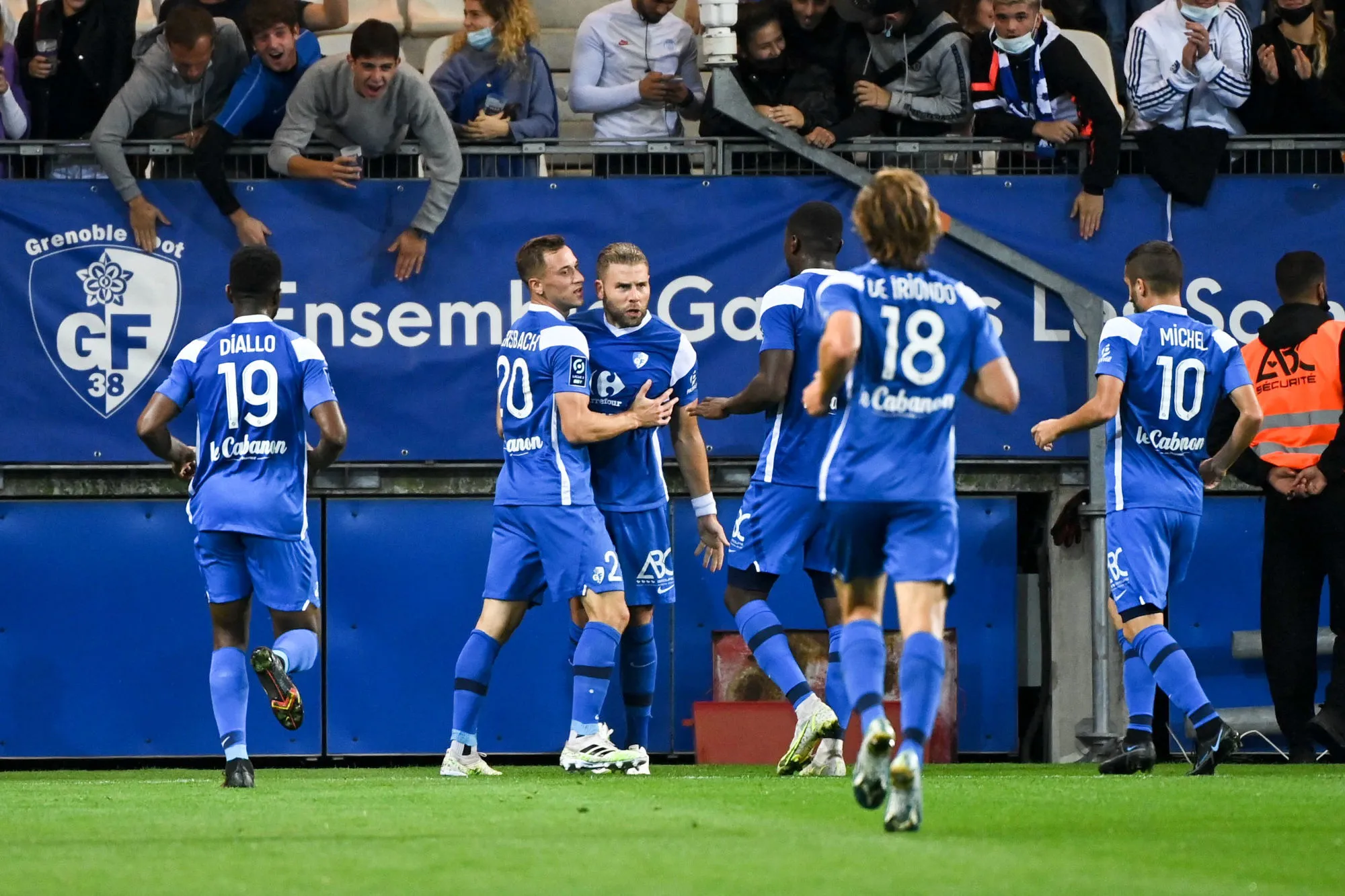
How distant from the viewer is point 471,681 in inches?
375

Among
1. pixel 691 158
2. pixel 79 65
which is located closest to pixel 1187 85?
pixel 691 158

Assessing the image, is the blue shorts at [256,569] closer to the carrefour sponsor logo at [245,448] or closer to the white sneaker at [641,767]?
the carrefour sponsor logo at [245,448]

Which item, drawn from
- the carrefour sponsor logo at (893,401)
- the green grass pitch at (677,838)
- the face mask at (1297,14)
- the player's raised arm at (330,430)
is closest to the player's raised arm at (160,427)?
the player's raised arm at (330,430)

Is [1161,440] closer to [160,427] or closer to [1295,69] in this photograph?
[1295,69]

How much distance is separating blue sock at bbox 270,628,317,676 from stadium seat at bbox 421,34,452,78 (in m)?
5.49

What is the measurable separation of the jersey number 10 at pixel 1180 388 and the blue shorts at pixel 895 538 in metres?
3.07

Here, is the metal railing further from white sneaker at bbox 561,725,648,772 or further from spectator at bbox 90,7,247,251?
white sneaker at bbox 561,725,648,772

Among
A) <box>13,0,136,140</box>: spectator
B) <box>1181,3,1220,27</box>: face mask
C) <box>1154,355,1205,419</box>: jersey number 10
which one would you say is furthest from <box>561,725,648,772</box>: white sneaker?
<box>1181,3,1220,27</box>: face mask

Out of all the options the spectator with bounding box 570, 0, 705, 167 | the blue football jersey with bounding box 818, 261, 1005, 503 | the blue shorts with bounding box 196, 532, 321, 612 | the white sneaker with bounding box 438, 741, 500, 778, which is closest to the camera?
the blue football jersey with bounding box 818, 261, 1005, 503

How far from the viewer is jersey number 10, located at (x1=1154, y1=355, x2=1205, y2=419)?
9.10m

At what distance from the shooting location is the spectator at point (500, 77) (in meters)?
12.3

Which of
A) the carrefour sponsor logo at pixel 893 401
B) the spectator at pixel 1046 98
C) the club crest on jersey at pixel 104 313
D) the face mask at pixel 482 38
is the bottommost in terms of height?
the carrefour sponsor logo at pixel 893 401

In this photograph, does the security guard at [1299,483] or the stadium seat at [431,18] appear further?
the stadium seat at [431,18]

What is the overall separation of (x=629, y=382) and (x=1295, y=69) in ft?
17.3
